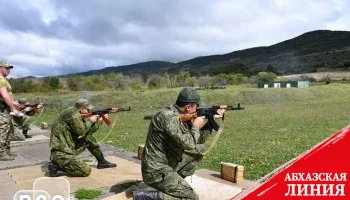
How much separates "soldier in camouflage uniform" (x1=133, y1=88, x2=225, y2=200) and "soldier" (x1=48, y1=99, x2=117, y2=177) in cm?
287

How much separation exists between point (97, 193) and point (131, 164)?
2280mm

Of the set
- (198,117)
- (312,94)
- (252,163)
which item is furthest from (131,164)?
(312,94)

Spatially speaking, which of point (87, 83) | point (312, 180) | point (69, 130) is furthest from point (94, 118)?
point (87, 83)

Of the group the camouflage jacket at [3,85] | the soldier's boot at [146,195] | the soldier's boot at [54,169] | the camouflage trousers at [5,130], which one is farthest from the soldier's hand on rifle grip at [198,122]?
the camouflage trousers at [5,130]

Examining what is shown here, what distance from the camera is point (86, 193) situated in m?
7.34

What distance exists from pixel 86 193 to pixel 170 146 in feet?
7.22

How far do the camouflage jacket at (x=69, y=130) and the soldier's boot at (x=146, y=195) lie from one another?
2.58m

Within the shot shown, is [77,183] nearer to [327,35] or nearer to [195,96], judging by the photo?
[195,96]

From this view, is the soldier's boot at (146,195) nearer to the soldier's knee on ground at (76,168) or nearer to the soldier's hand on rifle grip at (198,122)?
the soldier's hand on rifle grip at (198,122)

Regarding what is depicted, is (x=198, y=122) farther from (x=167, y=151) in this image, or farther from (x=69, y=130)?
(x=69, y=130)

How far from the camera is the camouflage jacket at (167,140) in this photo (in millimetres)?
5695

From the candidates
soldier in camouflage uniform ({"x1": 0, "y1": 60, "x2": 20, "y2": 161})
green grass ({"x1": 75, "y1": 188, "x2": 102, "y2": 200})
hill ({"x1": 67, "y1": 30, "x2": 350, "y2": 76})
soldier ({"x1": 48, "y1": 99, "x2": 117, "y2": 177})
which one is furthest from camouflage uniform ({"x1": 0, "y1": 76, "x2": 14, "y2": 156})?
hill ({"x1": 67, "y1": 30, "x2": 350, "y2": 76})

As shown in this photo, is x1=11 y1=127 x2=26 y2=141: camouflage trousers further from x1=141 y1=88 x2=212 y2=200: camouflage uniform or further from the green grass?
x1=141 y1=88 x2=212 y2=200: camouflage uniform

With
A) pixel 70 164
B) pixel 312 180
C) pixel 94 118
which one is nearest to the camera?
pixel 312 180
